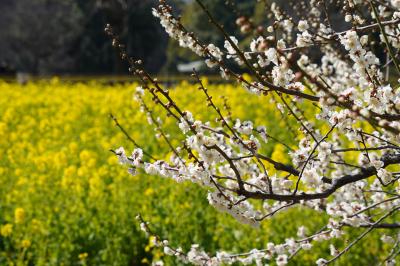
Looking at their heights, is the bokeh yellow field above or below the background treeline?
below

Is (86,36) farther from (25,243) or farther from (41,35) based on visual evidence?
(25,243)

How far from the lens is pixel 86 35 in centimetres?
3534

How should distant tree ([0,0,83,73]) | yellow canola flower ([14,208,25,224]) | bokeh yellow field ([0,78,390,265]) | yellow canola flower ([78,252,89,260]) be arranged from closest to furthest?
yellow canola flower ([78,252,89,260])
bokeh yellow field ([0,78,390,265])
yellow canola flower ([14,208,25,224])
distant tree ([0,0,83,73])

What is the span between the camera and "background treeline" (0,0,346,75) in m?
34.3

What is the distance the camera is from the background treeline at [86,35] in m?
34.3

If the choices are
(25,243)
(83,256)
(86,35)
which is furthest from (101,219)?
(86,35)

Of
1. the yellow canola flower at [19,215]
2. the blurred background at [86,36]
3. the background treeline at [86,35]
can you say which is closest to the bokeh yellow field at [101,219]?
the yellow canola flower at [19,215]

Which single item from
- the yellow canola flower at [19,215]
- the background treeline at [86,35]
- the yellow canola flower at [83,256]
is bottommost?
the yellow canola flower at [83,256]

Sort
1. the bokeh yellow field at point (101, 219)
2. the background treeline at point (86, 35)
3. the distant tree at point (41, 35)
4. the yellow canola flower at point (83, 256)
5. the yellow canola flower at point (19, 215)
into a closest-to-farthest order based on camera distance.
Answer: the yellow canola flower at point (83, 256) < the bokeh yellow field at point (101, 219) < the yellow canola flower at point (19, 215) < the background treeline at point (86, 35) < the distant tree at point (41, 35)

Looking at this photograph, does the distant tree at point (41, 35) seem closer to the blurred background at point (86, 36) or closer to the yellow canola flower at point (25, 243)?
the blurred background at point (86, 36)

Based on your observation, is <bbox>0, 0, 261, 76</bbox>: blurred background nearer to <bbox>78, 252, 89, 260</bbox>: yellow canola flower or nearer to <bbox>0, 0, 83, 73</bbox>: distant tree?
<bbox>0, 0, 83, 73</bbox>: distant tree

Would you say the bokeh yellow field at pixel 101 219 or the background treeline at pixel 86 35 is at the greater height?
the background treeline at pixel 86 35

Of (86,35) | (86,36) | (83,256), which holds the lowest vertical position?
(83,256)

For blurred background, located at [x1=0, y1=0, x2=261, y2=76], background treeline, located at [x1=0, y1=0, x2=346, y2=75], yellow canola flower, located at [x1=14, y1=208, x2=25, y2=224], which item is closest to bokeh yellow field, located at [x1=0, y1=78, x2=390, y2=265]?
yellow canola flower, located at [x1=14, y1=208, x2=25, y2=224]
